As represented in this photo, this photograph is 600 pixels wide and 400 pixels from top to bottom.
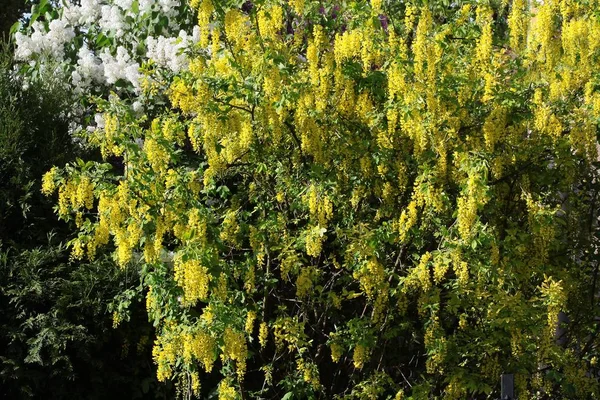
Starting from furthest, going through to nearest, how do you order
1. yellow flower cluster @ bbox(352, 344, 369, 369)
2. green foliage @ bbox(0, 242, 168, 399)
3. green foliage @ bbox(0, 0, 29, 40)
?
green foliage @ bbox(0, 0, 29, 40), green foliage @ bbox(0, 242, 168, 399), yellow flower cluster @ bbox(352, 344, 369, 369)

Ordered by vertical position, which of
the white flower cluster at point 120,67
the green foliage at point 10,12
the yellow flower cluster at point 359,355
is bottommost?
the yellow flower cluster at point 359,355

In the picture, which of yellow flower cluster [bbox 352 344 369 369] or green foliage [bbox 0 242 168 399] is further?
green foliage [bbox 0 242 168 399]

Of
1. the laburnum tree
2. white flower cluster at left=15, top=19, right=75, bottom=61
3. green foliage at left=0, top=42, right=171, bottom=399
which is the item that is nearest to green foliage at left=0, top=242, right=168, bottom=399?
green foliage at left=0, top=42, right=171, bottom=399

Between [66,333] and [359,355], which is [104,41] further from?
[359,355]

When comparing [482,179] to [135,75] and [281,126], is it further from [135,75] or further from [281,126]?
[135,75]

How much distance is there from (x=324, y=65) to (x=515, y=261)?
1.59 metres

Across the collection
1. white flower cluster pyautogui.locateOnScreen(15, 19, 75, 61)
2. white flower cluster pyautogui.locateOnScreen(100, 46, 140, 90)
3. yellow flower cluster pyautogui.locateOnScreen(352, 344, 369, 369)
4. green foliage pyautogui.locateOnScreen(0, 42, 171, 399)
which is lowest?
yellow flower cluster pyautogui.locateOnScreen(352, 344, 369, 369)

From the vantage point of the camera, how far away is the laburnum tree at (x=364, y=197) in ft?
15.8

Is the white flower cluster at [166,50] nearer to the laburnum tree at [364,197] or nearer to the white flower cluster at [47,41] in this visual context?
the white flower cluster at [47,41]

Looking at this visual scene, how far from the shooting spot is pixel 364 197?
5402 millimetres

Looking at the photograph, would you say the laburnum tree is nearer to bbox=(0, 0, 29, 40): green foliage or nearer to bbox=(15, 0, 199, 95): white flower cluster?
bbox=(15, 0, 199, 95): white flower cluster

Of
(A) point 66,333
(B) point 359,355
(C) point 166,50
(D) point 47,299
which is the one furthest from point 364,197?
(C) point 166,50

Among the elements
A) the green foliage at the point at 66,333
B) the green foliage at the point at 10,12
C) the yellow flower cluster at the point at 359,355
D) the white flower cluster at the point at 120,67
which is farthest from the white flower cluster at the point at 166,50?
the green foliage at the point at 10,12

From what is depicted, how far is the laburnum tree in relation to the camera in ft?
15.8
